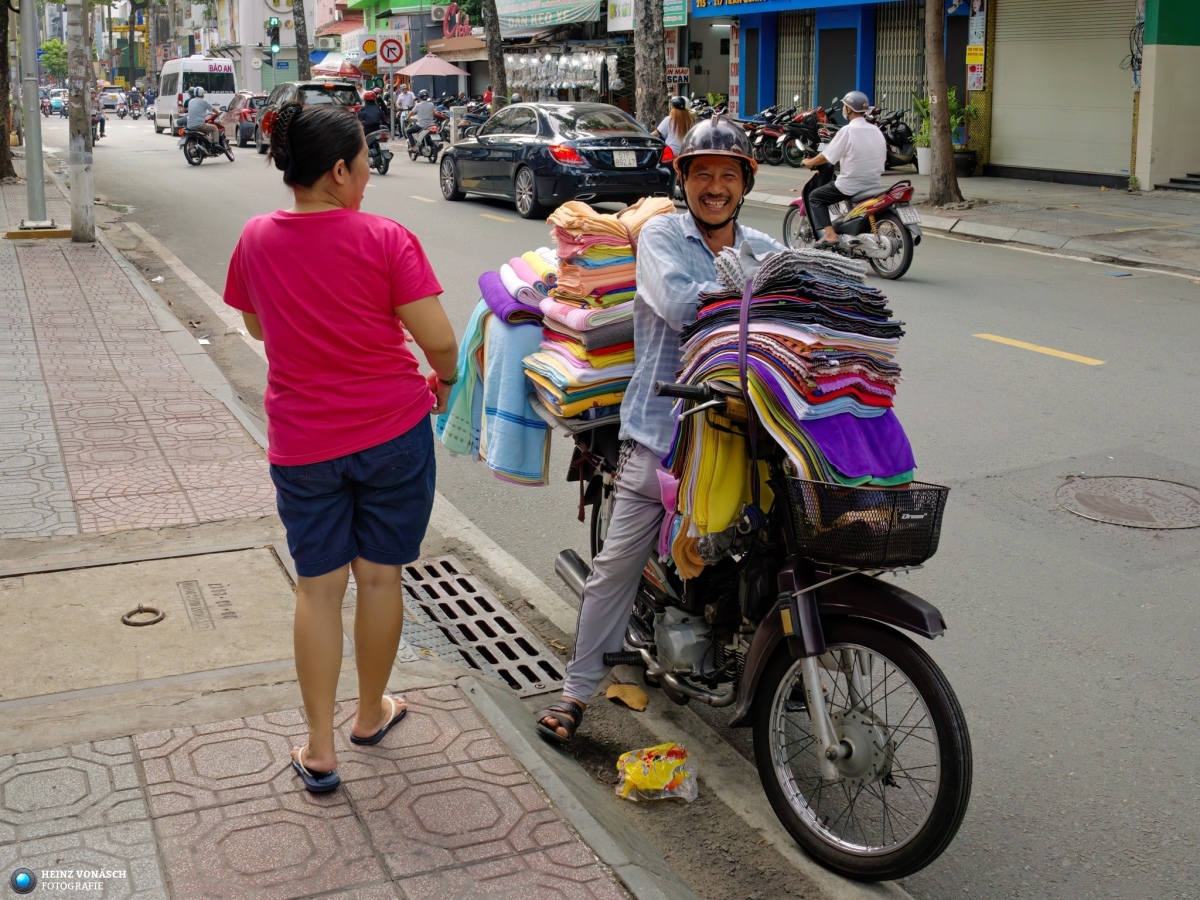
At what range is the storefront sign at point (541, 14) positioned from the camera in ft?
116

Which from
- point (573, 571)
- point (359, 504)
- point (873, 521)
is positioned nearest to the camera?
point (873, 521)

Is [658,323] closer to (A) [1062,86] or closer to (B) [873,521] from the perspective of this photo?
(B) [873,521]

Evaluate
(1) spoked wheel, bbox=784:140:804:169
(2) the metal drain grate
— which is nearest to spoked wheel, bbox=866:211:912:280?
(2) the metal drain grate

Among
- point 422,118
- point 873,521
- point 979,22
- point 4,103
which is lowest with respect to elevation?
point 873,521

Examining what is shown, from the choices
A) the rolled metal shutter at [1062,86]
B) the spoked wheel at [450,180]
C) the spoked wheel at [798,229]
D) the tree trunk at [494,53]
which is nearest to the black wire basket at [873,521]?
the spoked wheel at [798,229]

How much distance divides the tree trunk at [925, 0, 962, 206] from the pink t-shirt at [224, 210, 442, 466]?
15146 mm

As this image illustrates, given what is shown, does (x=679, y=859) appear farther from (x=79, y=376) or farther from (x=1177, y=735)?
(x=79, y=376)

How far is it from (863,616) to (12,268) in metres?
12.0

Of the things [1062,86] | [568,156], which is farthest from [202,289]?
[1062,86]

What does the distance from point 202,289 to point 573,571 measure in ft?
29.4

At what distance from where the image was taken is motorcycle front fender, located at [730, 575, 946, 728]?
9.83ft

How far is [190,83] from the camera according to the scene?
45656mm

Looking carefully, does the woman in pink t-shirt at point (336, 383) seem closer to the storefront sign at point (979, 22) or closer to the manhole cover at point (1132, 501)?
the manhole cover at point (1132, 501)

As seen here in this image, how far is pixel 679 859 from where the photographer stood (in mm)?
3445
